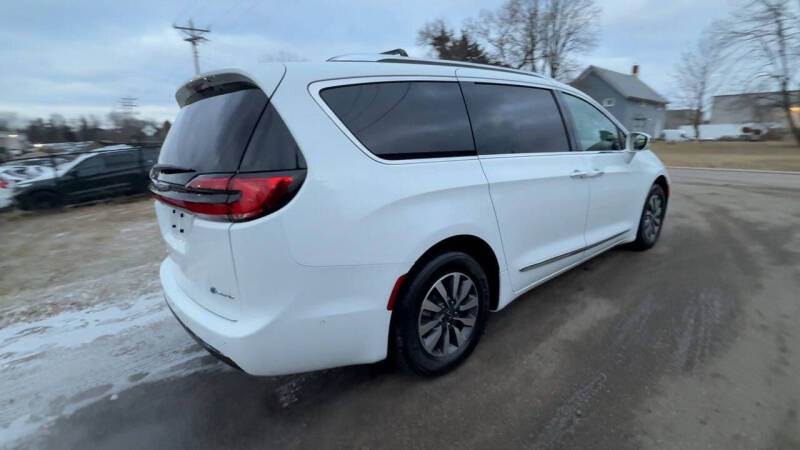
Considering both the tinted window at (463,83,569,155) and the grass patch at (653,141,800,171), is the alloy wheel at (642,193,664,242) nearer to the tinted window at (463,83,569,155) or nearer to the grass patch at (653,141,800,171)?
the tinted window at (463,83,569,155)

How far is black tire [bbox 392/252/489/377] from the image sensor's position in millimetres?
2131

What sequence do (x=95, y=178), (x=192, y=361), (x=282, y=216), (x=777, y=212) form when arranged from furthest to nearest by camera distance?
(x=95, y=178) < (x=777, y=212) < (x=192, y=361) < (x=282, y=216)

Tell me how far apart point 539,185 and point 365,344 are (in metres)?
1.64

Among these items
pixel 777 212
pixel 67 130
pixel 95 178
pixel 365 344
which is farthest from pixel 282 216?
pixel 67 130

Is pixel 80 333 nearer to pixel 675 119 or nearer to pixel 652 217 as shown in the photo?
pixel 652 217

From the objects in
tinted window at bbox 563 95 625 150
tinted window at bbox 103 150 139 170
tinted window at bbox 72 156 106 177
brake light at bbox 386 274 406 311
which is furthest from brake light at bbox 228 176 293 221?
tinted window at bbox 103 150 139 170

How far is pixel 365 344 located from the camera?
2.02 metres

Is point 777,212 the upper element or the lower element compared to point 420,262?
lower

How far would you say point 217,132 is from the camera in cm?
191

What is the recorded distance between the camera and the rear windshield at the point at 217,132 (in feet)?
5.87

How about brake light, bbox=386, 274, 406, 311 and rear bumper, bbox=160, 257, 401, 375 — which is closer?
rear bumper, bbox=160, 257, 401, 375

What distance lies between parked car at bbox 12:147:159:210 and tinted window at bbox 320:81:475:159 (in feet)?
37.8

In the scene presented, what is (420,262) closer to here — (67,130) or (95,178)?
(95,178)

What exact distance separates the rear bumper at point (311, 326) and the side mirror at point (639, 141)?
325 centimetres
